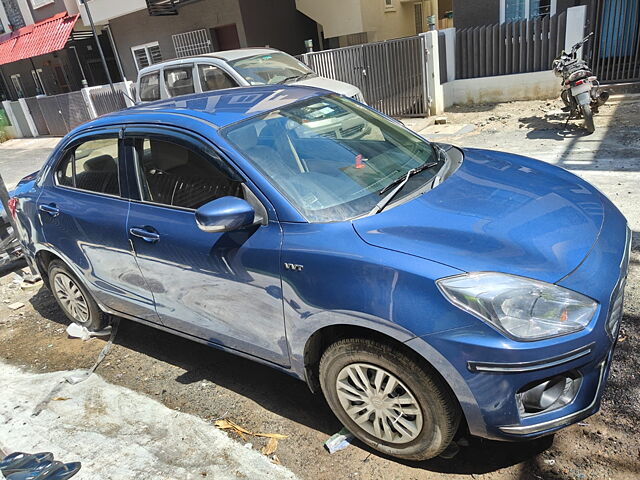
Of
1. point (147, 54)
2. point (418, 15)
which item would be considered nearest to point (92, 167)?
point (147, 54)

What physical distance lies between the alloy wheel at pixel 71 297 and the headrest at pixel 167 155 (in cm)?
163

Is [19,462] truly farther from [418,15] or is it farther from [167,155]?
[418,15]

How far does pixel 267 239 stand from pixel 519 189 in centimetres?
144

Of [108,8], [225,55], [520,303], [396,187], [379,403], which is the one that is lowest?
[379,403]

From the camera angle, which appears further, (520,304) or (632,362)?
(632,362)

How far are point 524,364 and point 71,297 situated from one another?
12.4ft

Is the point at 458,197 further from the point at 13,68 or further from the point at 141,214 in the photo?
the point at 13,68

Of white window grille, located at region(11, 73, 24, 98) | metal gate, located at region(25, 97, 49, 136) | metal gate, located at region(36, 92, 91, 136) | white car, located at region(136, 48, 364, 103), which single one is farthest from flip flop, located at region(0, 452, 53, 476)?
white window grille, located at region(11, 73, 24, 98)

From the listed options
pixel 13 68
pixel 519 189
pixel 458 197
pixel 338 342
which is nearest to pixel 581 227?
pixel 519 189

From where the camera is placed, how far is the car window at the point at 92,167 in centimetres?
348

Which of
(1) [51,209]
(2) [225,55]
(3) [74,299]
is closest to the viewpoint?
(1) [51,209]

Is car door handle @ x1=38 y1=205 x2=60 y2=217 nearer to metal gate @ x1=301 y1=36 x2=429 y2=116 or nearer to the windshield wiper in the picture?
the windshield wiper

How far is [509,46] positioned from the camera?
32.3 ft

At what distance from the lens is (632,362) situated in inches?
115
